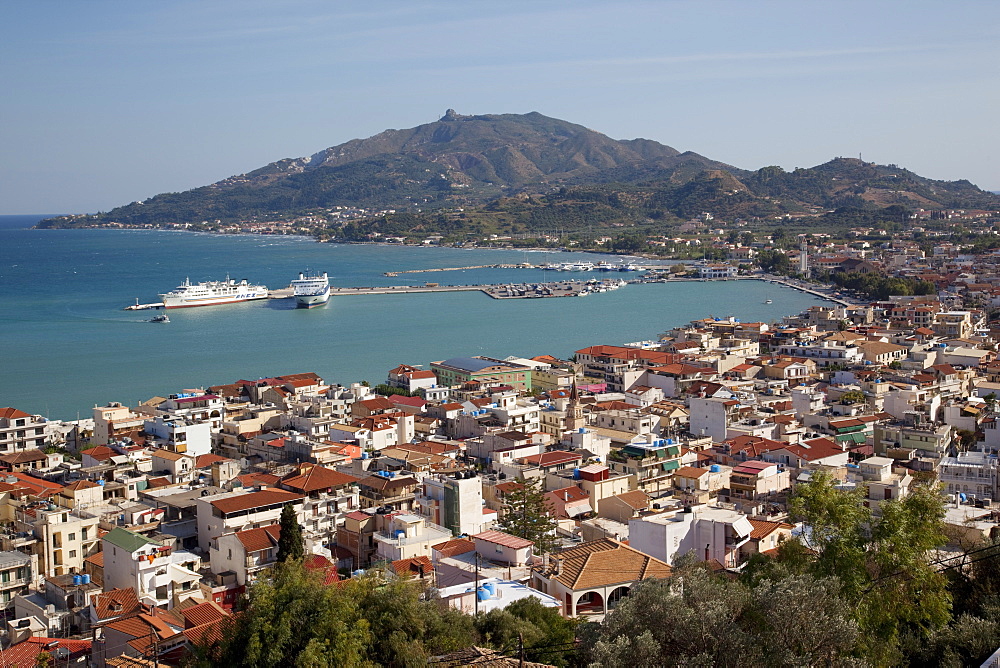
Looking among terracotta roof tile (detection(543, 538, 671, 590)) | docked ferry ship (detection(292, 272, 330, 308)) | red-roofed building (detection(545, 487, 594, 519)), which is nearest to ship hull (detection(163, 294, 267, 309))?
docked ferry ship (detection(292, 272, 330, 308))

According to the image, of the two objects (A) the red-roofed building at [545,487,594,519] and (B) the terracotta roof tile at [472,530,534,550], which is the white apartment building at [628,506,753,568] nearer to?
(B) the terracotta roof tile at [472,530,534,550]

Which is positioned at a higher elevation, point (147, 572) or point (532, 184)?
point (532, 184)

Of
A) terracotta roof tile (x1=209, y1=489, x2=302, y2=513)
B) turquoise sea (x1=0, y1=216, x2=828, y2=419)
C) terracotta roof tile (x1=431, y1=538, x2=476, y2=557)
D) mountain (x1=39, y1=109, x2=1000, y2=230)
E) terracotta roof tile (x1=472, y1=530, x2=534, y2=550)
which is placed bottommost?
turquoise sea (x1=0, y1=216, x2=828, y2=419)

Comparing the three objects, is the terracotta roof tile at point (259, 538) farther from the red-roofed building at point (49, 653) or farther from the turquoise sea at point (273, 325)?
the turquoise sea at point (273, 325)

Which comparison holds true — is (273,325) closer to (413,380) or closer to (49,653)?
(413,380)

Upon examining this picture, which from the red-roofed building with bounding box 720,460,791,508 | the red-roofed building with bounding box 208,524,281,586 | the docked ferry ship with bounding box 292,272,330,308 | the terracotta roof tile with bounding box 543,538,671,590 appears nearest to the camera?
the terracotta roof tile with bounding box 543,538,671,590

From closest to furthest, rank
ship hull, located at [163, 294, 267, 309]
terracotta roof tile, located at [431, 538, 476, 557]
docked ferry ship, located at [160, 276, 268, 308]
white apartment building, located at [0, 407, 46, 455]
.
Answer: terracotta roof tile, located at [431, 538, 476, 557] → white apartment building, located at [0, 407, 46, 455] → ship hull, located at [163, 294, 267, 309] → docked ferry ship, located at [160, 276, 268, 308]

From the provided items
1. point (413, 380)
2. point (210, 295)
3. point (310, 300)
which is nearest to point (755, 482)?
point (413, 380)
